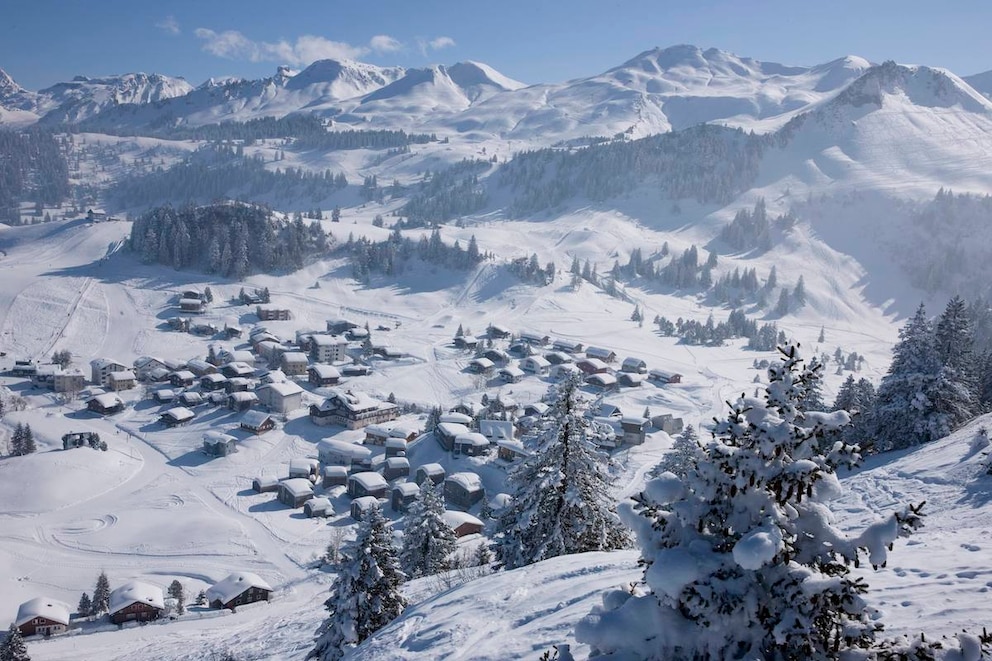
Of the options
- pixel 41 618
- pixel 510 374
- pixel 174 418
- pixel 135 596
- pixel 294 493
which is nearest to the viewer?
pixel 41 618

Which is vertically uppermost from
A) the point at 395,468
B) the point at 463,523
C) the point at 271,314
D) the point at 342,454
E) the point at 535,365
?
the point at 271,314

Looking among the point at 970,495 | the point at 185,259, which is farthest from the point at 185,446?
the point at 185,259

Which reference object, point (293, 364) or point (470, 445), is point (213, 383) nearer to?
point (293, 364)

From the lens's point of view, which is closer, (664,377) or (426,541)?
(426,541)

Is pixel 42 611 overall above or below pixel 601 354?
below

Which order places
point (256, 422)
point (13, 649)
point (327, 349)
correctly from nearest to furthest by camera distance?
point (13, 649) < point (256, 422) < point (327, 349)

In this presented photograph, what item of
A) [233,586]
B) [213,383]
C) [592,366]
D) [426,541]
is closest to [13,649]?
[233,586]
